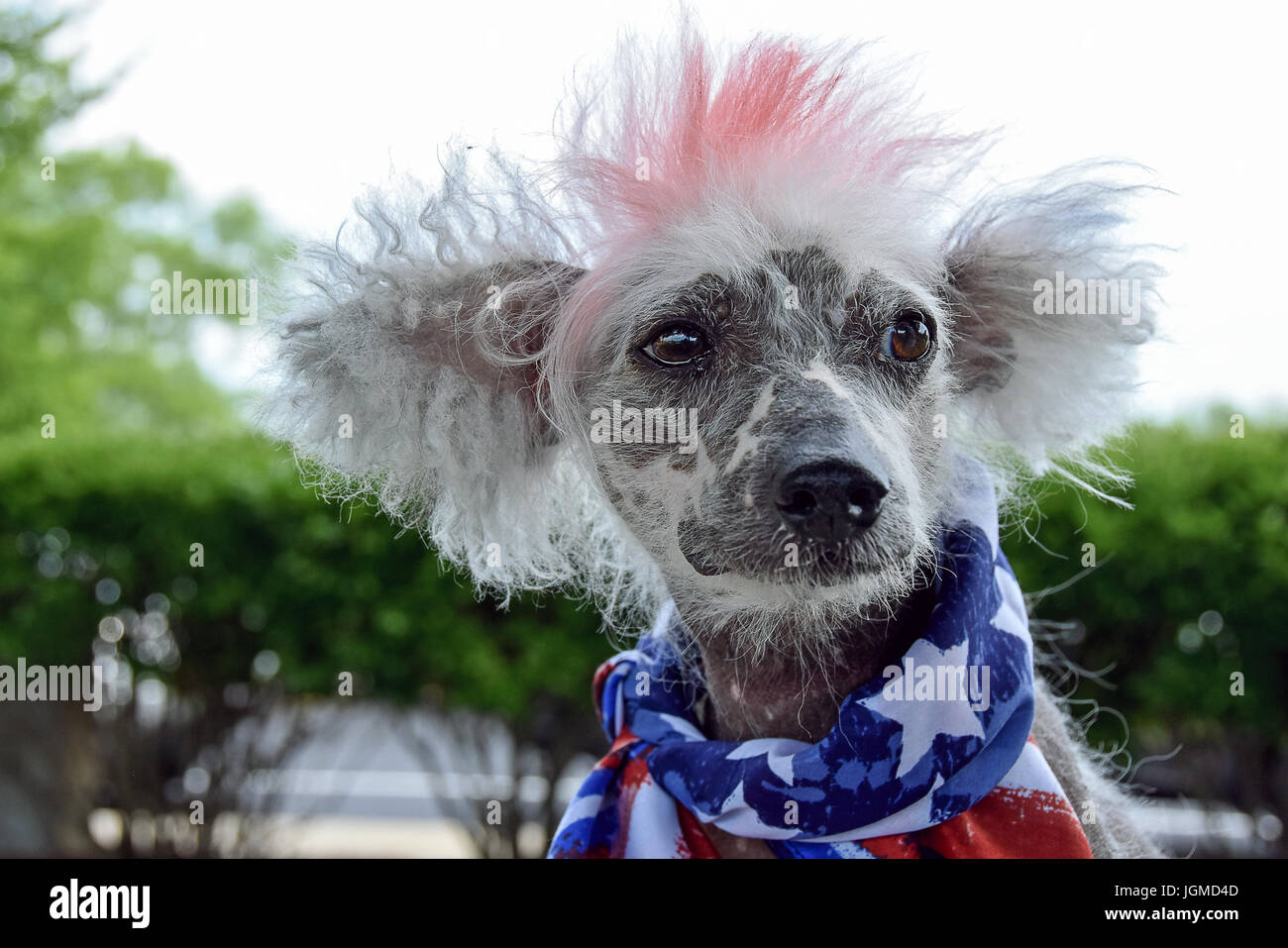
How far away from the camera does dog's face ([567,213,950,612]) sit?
1738 mm

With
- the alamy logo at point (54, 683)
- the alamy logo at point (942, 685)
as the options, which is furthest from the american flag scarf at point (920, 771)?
the alamy logo at point (54, 683)

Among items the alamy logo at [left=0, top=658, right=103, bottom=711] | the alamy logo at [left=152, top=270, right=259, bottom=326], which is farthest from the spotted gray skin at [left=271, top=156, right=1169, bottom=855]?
the alamy logo at [left=0, top=658, right=103, bottom=711]

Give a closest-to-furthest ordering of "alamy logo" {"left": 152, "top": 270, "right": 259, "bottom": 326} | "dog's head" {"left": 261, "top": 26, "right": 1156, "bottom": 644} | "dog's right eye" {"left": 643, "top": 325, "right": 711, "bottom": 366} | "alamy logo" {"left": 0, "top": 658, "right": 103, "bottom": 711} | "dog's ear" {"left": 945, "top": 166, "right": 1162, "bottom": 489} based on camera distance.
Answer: "dog's head" {"left": 261, "top": 26, "right": 1156, "bottom": 644} < "dog's right eye" {"left": 643, "top": 325, "right": 711, "bottom": 366} < "dog's ear" {"left": 945, "top": 166, "right": 1162, "bottom": 489} < "alamy logo" {"left": 152, "top": 270, "right": 259, "bottom": 326} < "alamy logo" {"left": 0, "top": 658, "right": 103, "bottom": 711}

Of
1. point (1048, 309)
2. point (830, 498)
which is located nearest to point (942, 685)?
point (830, 498)

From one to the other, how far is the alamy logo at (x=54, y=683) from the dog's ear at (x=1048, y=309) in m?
5.02

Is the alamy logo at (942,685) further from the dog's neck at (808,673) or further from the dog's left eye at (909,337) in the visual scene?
the dog's left eye at (909,337)

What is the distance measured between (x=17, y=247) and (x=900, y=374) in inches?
547

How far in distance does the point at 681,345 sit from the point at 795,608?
1.75 ft

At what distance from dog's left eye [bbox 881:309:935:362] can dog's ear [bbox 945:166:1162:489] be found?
0.24 metres

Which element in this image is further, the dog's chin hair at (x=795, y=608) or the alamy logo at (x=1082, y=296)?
the alamy logo at (x=1082, y=296)

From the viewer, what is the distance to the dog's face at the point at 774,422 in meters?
1.74

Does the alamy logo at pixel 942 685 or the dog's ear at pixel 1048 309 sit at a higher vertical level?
the dog's ear at pixel 1048 309

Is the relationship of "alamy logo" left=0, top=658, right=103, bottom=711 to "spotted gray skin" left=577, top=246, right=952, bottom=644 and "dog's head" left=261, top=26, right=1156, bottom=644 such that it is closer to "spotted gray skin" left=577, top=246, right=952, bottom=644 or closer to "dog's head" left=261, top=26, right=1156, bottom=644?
"dog's head" left=261, top=26, right=1156, bottom=644

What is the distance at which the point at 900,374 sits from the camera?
1.99 meters
